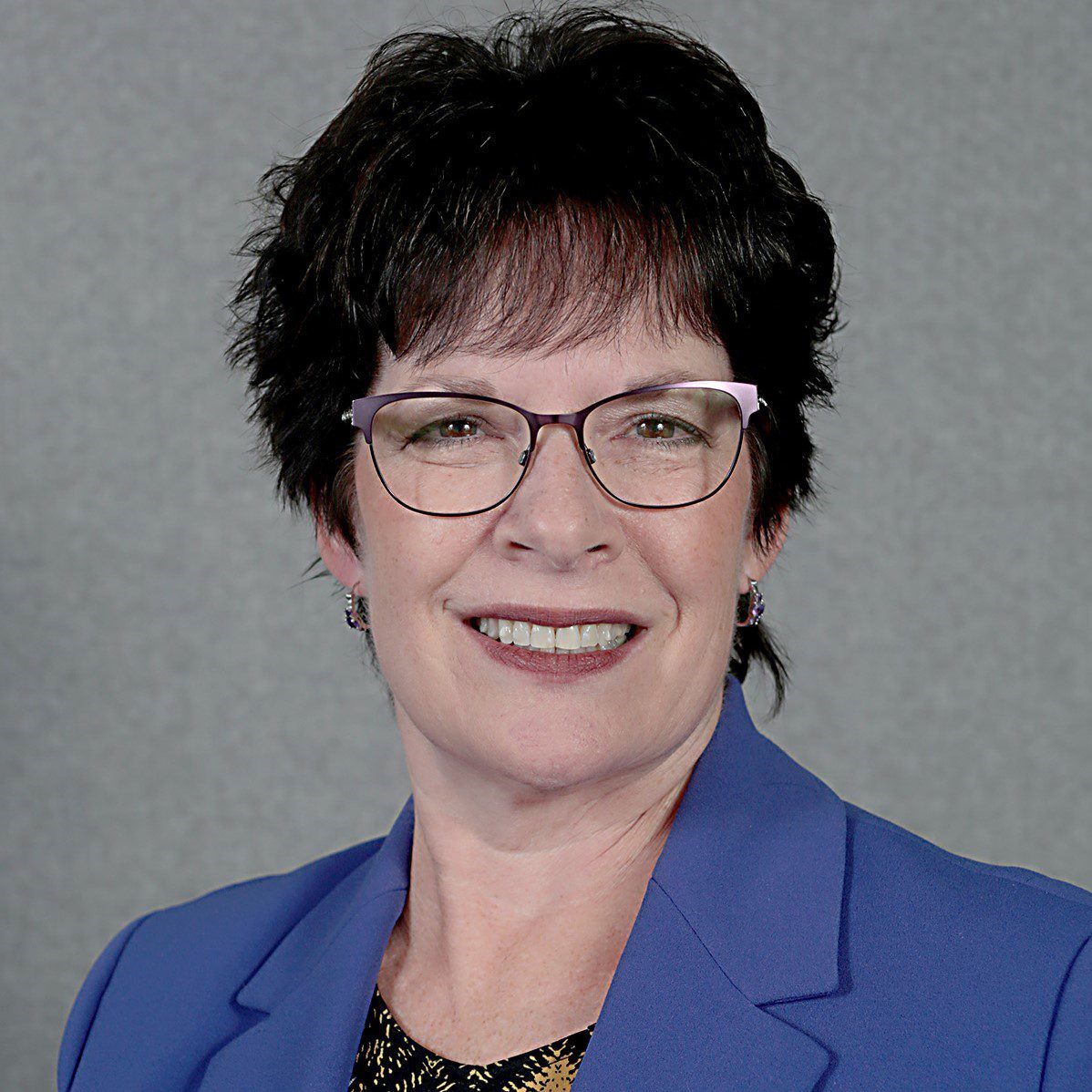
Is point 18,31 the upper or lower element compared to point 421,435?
upper

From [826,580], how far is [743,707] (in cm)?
106

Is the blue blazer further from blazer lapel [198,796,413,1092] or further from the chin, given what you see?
the chin

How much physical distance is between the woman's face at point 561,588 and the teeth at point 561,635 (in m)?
0.02

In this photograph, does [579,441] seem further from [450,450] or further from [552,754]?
[552,754]

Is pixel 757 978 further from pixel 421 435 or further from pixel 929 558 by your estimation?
pixel 929 558

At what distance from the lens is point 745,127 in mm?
1523

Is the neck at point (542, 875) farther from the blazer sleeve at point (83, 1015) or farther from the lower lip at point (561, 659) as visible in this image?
the blazer sleeve at point (83, 1015)

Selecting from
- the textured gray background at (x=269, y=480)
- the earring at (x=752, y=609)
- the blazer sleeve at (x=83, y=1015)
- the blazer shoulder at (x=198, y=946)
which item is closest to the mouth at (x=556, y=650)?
the earring at (x=752, y=609)

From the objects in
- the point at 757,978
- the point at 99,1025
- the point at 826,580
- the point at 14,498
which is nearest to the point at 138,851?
the point at 14,498

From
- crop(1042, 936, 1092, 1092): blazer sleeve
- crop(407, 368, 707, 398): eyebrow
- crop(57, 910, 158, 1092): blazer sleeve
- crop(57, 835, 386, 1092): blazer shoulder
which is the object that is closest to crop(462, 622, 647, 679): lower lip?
crop(407, 368, 707, 398): eyebrow

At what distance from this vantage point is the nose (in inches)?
53.5

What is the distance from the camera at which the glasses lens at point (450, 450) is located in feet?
4.63

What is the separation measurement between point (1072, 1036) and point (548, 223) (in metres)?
0.82

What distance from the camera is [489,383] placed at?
4.60ft
